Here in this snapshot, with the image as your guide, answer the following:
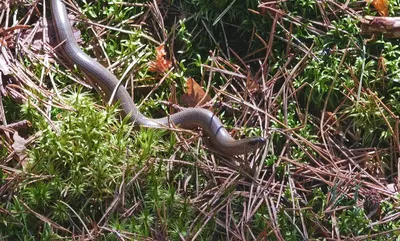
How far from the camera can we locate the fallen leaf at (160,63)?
15.3 ft

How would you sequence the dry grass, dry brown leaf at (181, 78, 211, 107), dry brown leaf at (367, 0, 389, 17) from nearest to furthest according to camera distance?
the dry grass
dry brown leaf at (181, 78, 211, 107)
dry brown leaf at (367, 0, 389, 17)

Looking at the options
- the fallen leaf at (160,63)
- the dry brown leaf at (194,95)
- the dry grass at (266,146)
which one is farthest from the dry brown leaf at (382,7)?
the fallen leaf at (160,63)

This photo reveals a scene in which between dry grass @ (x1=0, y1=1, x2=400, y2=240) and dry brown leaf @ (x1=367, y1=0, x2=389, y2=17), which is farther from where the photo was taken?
dry brown leaf @ (x1=367, y1=0, x2=389, y2=17)

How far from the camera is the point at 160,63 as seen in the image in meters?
4.67

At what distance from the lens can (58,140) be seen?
163 inches

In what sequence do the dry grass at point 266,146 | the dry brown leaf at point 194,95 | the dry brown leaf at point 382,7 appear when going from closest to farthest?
the dry grass at point 266,146 < the dry brown leaf at point 194,95 < the dry brown leaf at point 382,7

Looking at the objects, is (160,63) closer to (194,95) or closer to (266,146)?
(194,95)

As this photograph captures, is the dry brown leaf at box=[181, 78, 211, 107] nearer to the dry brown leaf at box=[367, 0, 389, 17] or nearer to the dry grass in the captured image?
the dry grass

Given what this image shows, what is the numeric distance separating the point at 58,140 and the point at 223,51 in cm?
134

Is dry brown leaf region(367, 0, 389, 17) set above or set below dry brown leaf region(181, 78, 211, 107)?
above

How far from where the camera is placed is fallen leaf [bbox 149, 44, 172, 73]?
15.3ft

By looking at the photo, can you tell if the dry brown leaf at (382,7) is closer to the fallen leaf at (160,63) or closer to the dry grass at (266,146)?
the dry grass at (266,146)

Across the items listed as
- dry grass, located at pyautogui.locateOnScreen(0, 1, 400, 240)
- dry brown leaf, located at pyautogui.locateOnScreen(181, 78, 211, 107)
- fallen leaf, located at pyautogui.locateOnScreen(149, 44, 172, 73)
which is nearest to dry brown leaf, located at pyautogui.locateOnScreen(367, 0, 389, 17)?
dry grass, located at pyautogui.locateOnScreen(0, 1, 400, 240)

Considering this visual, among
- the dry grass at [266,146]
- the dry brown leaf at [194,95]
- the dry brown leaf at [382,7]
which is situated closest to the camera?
the dry grass at [266,146]
